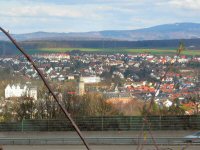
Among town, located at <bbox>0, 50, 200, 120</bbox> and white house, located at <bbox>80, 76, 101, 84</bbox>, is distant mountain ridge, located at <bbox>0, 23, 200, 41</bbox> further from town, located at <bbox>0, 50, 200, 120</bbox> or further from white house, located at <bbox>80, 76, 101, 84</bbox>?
town, located at <bbox>0, 50, 200, 120</bbox>

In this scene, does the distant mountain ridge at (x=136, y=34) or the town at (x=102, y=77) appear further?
the distant mountain ridge at (x=136, y=34)

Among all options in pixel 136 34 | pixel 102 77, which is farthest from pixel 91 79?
Result: pixel 136 34

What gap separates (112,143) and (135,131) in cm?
168

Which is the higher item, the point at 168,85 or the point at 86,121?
the point at 168,85

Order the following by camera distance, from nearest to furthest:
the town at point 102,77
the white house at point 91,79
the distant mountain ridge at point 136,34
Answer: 1. the town at point 102,77
2. the white house at point 91,79
3. the distant mountain ridge at point 136,34

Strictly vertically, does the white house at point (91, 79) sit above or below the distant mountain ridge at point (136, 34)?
below

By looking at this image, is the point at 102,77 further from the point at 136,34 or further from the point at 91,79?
the point at 136,34

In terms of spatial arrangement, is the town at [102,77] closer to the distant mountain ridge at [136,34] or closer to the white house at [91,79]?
the white house at [91,79]

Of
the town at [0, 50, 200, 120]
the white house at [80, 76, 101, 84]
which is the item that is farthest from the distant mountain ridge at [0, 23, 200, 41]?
the town at [0, 50, 200, 120]

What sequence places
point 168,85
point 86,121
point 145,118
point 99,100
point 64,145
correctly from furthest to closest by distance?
point 99,100 → point 86,121 → point 64,145 → point 168,85 → point 145,118

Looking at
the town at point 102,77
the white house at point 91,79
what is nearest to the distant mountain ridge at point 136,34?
the white house at point 91,79

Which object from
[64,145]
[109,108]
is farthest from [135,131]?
[109,108]

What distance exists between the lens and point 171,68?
2.97 meters

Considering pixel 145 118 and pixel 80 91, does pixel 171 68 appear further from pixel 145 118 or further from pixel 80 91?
pixel 80 91
